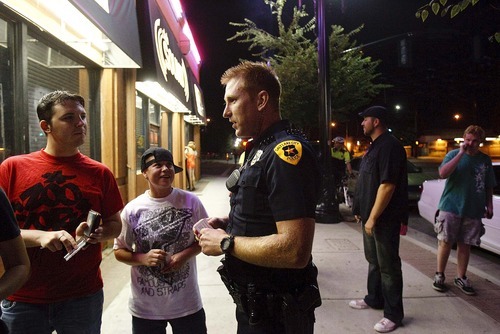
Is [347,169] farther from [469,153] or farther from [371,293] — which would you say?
[371,293]

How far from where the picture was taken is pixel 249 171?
1.80 meters

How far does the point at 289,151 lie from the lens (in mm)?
1685

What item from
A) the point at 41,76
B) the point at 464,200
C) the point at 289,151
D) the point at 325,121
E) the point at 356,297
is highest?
the point at 41,76

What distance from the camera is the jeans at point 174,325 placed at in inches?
95.2

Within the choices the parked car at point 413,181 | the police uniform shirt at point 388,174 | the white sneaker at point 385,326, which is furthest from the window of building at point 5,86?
the parked car at point 413,181

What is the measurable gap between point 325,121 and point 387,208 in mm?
5289

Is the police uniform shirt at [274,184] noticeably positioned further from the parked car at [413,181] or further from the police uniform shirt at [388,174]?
A: the parked car at [413,181]

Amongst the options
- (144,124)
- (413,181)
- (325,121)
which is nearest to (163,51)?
(144,124)

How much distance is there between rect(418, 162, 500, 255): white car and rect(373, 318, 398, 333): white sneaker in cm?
324

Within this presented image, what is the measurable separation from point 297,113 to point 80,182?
11.2 meters

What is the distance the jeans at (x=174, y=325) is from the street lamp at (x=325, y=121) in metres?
6.49

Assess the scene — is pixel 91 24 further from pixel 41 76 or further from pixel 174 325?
pixel 174 325

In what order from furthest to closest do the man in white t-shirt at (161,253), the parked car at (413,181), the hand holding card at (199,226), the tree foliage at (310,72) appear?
the tree foliage at (310,72), the parked car at (413,181), the man in white t-shirt at (161,253), the hand holding card at (199,226)

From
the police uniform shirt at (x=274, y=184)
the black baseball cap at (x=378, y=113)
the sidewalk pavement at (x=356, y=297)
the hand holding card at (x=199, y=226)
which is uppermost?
the black baseball cap at (x=378, y=113)
